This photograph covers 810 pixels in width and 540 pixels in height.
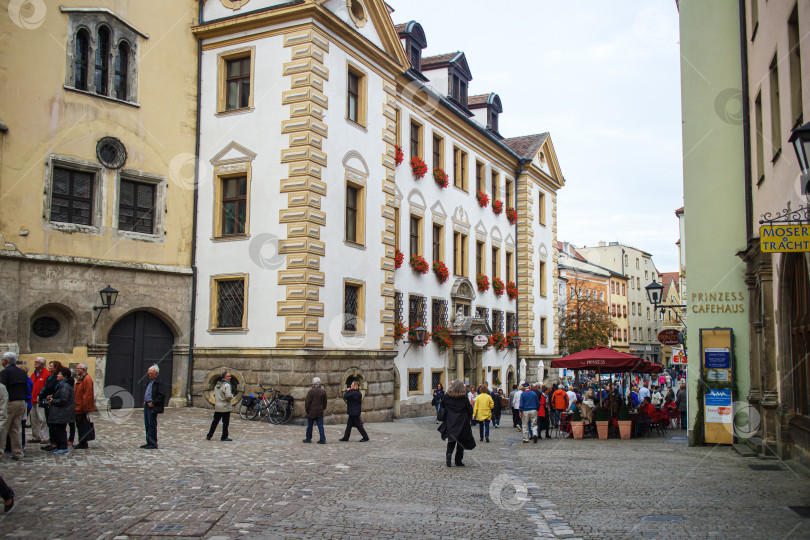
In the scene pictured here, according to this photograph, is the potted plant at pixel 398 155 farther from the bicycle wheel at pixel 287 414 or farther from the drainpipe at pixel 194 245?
the bicycle wheel at pixel 287 414

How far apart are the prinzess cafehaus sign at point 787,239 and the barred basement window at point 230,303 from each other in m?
16.2

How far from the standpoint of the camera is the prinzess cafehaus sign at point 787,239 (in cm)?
977

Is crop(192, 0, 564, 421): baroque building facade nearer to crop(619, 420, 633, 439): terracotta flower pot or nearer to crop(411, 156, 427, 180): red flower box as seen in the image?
crop(411, 156, 427, 180): red flower box

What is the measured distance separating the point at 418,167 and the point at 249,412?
12.8 meters

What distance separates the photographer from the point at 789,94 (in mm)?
13625

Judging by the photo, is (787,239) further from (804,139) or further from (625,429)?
(625,429)

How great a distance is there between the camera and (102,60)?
871 inches

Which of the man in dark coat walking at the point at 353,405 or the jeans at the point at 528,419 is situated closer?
the man in dark coat walking at the point at 353,405

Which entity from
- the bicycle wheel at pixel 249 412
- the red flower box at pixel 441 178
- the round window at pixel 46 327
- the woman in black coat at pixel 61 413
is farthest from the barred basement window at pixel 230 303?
the red flower box at pixel 441 178

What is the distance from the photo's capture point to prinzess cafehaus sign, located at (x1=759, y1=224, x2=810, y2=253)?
9766 mm

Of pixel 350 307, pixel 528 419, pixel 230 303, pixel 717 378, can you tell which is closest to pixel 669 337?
pixel 717 378

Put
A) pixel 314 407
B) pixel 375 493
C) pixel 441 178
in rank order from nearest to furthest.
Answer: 1. pixel 375 493
2. pixel 314 407
3. pixel 441 178

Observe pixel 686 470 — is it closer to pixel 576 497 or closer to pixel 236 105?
pixel 576 497

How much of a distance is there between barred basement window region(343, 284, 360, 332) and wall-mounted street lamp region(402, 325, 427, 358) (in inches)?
190
